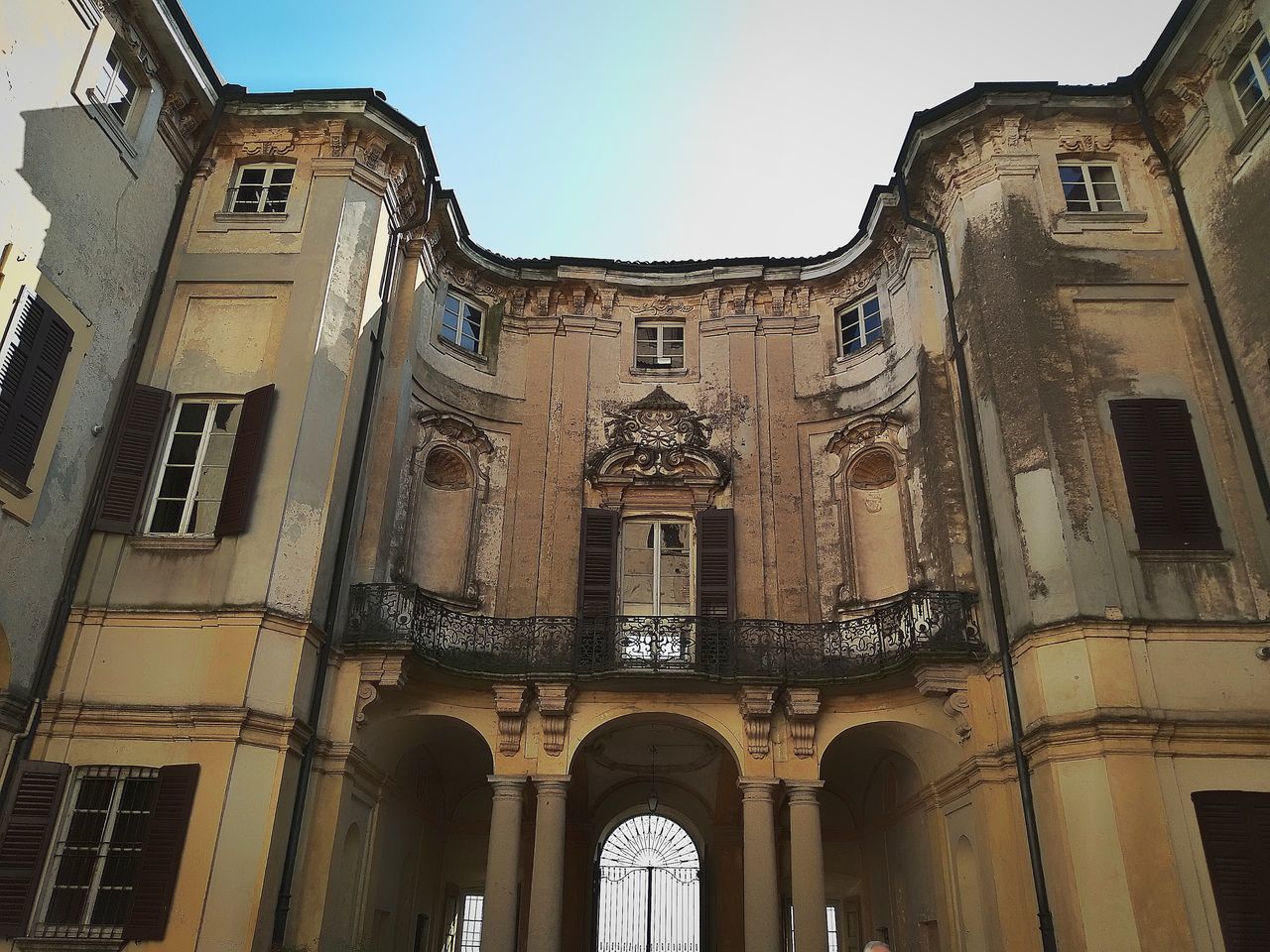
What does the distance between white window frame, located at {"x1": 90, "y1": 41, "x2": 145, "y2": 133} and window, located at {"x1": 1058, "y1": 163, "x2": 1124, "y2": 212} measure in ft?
44.3

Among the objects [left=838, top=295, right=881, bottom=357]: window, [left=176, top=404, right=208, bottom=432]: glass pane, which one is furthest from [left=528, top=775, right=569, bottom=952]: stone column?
[left=838, top=295, right=881, bottom=357]: window

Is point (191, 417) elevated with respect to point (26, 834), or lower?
elevated

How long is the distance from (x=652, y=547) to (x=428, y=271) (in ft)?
20.3

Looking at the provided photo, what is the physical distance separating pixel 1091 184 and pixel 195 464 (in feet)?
44.7

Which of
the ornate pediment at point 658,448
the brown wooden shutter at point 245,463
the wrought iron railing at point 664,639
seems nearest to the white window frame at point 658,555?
the ornate pediment at point 658,448

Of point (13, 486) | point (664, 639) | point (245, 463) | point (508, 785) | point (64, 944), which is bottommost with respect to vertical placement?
point (64, 944)

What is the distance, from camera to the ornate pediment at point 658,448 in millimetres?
17141

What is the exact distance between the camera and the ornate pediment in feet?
56.2

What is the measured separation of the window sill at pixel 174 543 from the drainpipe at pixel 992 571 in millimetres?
9996

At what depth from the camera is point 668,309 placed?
19.0 m

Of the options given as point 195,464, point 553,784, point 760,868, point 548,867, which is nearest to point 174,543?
point 195,464

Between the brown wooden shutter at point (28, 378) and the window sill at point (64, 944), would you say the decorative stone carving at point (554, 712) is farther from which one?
the brown wooden shutter at point (28, 378)

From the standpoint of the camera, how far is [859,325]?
1816 cm

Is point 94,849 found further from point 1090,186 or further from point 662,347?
point 1090,186
